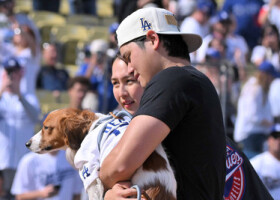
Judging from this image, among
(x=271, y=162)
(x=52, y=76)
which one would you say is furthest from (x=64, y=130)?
(x=52, y=76)

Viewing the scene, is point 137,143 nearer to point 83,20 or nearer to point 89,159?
point 89,159

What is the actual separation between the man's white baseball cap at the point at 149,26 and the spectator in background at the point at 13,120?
4638 mm

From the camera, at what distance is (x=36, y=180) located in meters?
6.57

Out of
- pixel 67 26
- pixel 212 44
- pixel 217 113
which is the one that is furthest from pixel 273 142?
pixel 67 26

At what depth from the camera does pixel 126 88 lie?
3309mm

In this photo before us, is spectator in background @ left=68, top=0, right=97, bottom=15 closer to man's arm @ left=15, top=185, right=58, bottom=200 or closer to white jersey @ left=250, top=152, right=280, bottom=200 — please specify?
man's arm @ left=15, top=185, right=58, bottom=200

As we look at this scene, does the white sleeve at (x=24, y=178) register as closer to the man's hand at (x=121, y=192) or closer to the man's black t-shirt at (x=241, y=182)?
the man's black t-shirt at (x=241, y=182)

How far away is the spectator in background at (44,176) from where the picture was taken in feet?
21.5

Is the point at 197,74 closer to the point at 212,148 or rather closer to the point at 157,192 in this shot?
the point at 212,148

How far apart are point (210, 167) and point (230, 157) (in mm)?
698

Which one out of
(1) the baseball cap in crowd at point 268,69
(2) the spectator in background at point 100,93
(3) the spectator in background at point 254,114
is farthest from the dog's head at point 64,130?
(1) the baseball cap in crowd at point 268,69

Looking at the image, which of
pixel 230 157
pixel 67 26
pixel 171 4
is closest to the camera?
pixel 230 157

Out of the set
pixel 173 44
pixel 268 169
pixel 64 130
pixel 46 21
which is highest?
pixel 173 44

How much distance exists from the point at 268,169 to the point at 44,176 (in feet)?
8.02
